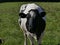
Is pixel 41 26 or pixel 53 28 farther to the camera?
pixel 53 28

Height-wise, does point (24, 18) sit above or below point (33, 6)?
below

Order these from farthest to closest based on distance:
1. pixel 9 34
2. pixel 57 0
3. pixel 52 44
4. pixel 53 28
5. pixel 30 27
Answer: pixel 57 0
pixel 53 28
pixel 9 34
pixel 52 44
pixel 30 27

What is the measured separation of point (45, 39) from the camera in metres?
14.5

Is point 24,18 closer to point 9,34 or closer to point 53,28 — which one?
point 9,34

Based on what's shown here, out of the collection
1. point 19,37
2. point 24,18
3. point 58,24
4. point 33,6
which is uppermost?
point 33,6

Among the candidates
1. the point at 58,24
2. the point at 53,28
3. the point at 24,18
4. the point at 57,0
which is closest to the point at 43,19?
the point at 24,18

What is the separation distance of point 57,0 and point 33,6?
106ft

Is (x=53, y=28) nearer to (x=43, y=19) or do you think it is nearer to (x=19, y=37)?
(x=19, y=37)

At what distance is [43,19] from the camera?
34.4 feet

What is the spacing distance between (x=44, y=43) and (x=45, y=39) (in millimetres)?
1068

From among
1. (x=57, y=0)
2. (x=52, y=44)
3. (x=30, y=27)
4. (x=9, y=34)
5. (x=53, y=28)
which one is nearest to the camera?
(x=30, y=27)

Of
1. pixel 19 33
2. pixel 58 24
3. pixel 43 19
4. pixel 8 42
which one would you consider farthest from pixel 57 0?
pixel 43 19

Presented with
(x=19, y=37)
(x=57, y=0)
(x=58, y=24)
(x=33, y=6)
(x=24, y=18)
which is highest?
(x=33, y=6)

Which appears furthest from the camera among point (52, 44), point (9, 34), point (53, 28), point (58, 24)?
point (58, 24)
